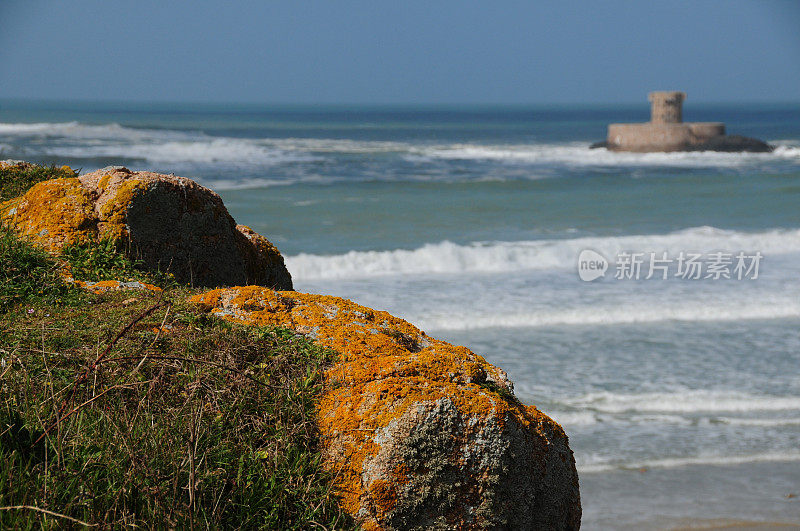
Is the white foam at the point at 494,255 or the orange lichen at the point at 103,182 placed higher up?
the orange lichen at the point at 103,182

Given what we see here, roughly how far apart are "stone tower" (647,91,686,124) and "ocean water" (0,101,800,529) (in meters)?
24.2

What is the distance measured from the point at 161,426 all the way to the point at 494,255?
13957 mm

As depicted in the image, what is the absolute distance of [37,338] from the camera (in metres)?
3.41

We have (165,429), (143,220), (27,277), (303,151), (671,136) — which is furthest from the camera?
(671,136)

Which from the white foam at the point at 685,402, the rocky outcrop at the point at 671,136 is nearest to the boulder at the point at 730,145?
the rocky outcrop at the point at 671,136

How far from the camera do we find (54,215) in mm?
5051

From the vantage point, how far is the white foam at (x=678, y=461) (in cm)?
664

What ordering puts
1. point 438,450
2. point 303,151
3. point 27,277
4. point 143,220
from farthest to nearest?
point 303,151 < point 143,220 < point 27,277 < point 438,450

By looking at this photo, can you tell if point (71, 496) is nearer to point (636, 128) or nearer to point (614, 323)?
point (614, 323)

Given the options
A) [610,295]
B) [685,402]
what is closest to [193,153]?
[610,295]

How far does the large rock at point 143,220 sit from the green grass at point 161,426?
141 centimetres

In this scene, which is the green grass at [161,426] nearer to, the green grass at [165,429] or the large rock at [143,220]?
the green grass at [165,429]

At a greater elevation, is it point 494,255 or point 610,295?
point 494,255

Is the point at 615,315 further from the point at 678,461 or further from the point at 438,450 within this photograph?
the point at 438,450
